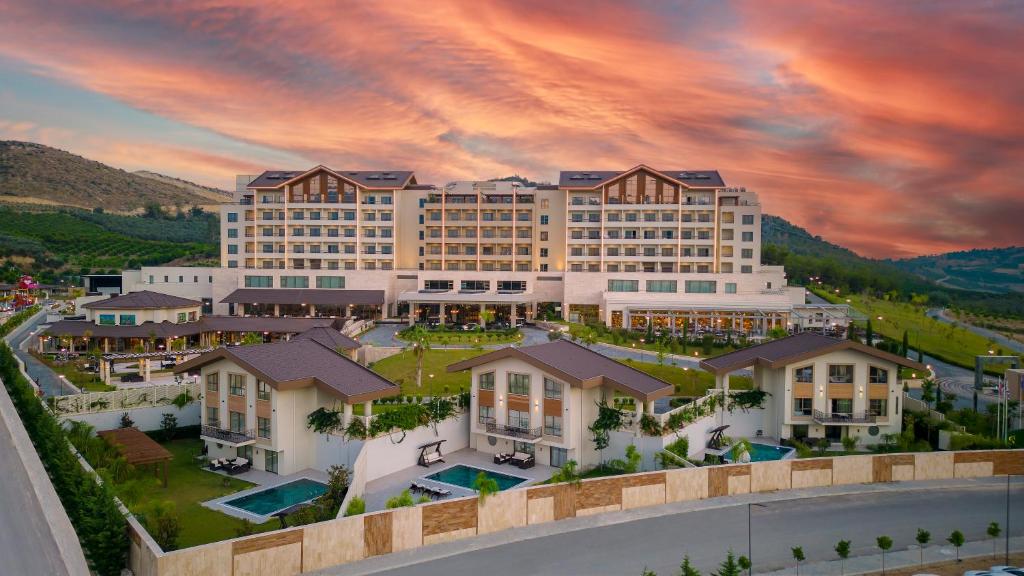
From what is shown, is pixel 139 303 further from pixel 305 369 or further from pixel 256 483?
pixel 256 483

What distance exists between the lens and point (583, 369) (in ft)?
100

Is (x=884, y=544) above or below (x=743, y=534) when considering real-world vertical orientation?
above

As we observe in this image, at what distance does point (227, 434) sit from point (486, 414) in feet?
35.9

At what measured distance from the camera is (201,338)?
57375mm

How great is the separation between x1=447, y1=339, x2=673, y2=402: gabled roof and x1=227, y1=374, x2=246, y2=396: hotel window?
8846mm

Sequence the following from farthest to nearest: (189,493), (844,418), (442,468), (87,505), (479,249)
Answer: (479,249) → (844,418) → (442,468) → (189,493) → (87,505)

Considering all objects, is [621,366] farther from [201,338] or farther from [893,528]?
[201,338]

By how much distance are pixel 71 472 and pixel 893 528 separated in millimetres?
24897

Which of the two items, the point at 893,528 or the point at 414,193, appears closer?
the point at 893,528

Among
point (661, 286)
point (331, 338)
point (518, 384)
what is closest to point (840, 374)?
point (518, 384)

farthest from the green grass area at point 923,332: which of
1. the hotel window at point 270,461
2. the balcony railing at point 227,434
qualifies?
the balcony railing at point 227,434

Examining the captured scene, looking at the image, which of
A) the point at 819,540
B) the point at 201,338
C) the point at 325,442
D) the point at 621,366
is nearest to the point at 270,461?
the point at 325,442

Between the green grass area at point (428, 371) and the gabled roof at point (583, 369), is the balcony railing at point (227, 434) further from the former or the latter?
the green grass area at point (428, 371)

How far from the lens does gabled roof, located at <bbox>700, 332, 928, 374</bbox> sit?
3369cm
